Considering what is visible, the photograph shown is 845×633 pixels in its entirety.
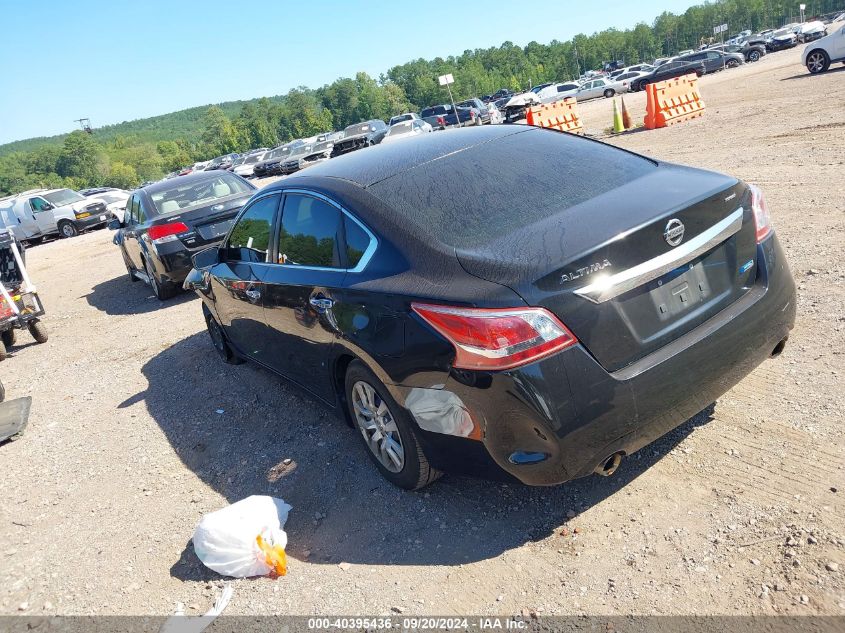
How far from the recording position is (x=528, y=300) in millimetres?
2666

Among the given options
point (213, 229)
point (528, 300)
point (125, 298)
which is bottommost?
point (125, 298)

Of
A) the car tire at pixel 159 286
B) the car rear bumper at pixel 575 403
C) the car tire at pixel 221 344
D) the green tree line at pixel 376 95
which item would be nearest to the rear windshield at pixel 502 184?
the car rear bumper at pixel 575 403

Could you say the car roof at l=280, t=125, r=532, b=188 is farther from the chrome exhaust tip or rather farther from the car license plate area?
the car license plate area

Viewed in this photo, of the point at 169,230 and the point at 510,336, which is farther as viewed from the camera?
the point at 169,230

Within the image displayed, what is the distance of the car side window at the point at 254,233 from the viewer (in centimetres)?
459

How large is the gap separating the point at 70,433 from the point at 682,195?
5260mm

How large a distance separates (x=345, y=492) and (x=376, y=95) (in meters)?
131

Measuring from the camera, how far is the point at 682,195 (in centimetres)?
308

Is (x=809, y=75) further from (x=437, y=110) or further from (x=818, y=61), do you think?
(x=437, y=110)

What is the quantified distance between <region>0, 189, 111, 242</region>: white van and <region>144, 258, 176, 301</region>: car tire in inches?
735

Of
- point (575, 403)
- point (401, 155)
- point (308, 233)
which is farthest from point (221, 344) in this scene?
point (575, 403)

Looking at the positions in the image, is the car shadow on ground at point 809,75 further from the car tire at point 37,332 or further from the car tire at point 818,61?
the car tire at point 37,332

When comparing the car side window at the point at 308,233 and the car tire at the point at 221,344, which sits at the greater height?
the car side window at the point at 308,233

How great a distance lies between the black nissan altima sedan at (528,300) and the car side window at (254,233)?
0.64 metres
